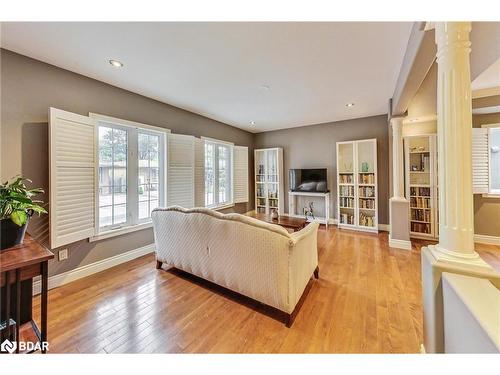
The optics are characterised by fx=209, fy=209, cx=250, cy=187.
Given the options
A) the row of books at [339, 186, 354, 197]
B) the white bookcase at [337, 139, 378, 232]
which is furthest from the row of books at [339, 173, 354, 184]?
the row of books at [339, 186, 354, 197]

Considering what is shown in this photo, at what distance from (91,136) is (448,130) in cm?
339

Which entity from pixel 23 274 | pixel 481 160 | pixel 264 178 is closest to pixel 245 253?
pixel 23 274

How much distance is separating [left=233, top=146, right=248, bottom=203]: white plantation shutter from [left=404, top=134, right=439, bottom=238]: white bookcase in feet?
11.6

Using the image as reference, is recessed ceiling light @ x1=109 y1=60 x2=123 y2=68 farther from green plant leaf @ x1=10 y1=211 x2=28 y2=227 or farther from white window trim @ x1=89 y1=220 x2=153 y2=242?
white window trim @ x1=89 y1=220 x2=153 y2=242

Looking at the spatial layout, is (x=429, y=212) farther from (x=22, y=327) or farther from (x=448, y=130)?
(x=22, y=327)

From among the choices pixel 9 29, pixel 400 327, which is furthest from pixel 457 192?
pixel 9 29

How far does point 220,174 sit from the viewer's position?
16.8ft

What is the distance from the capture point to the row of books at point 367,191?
14.9 feet

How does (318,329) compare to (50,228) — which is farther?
(50,228)

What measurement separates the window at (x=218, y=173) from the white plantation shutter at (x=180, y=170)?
26.1 inches

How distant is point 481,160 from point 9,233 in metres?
6.08

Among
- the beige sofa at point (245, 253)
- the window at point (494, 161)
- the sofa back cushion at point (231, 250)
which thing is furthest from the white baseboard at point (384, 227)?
the sofa back cushion at point (231, 250)

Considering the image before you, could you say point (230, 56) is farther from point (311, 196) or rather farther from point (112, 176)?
point (311, 196)

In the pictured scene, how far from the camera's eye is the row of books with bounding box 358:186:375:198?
4527 millimetres
